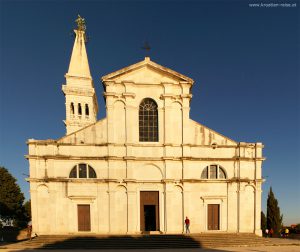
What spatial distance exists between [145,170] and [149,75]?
29.1 feet

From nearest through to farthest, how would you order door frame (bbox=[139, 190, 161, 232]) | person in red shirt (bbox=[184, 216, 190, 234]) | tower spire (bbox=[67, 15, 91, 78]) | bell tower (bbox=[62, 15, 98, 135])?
person in red shirt (bbox=[184, 216, 190, 234]) < door frame (bbox=[139, 190, 161, 232]) < bell tower (bbox=[62, 15, 98, 135]) < tower spire (bbox=[67, 15, 91, 78])

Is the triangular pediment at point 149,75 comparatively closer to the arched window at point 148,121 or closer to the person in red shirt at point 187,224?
the arched window at point 148,121

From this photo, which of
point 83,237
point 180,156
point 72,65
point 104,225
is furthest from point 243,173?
point 72,65

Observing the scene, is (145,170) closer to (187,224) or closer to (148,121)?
(148,121)

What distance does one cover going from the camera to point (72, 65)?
43.2 metres

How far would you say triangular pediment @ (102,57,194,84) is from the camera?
2114 cm

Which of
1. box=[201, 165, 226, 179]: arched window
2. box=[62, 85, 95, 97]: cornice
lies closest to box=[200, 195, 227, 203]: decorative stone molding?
box=[201, 165, 226, 179]: arched window

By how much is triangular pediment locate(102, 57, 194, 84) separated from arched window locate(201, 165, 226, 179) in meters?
8.25

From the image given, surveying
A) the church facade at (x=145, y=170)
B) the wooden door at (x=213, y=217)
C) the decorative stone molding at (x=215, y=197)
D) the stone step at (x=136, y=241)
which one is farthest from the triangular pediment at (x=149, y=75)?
the stone step at (x=136, y=241)

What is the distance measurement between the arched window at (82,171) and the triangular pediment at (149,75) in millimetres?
8383

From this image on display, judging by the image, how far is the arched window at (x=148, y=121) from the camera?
2098 cm

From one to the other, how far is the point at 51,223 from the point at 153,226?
8.87m

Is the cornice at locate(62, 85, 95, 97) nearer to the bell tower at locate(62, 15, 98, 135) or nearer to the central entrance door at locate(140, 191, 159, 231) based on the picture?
the bell tower at locate(62, 15, 98, 135)

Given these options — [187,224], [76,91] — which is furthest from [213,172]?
[76,91]
